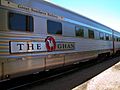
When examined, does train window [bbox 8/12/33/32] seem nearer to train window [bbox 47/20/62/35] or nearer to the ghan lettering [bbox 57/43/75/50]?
train window [bbox 47/20/62/35]

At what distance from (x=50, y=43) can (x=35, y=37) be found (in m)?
1.11

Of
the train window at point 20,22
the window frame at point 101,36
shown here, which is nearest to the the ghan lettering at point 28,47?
the train window at point 20,22

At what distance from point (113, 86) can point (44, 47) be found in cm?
297

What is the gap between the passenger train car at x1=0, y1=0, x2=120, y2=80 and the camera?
7109mm

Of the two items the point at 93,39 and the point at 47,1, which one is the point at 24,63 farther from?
the point at 93,39

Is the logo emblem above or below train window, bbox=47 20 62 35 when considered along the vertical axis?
below

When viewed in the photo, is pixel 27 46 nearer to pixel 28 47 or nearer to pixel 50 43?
pixel 28 47

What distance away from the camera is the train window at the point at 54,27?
9469mm

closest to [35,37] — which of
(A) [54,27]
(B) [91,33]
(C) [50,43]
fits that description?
(C) [50,43]

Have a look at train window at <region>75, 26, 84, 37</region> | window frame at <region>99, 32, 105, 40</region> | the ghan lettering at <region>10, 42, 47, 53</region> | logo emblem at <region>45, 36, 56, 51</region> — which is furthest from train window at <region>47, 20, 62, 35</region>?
window frame at <region>99, 32, 105, 40</region>

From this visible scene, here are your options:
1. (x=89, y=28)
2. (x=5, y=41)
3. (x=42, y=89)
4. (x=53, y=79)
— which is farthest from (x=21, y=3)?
(x=89, y=28)

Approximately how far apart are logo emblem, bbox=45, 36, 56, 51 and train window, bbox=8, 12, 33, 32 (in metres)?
1.17

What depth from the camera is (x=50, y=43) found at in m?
9.39

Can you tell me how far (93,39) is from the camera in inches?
640
